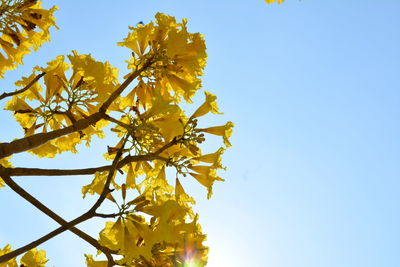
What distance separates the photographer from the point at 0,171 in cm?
413

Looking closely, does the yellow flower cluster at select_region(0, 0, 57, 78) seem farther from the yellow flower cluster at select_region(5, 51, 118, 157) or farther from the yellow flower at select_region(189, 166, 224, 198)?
the yellow flower at select_region(189, 166, 224, 198)

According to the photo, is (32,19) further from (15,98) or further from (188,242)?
(188,242)

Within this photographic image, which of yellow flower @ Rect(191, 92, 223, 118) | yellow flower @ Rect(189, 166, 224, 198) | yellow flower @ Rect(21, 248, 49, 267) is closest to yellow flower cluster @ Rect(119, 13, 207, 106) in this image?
yellow flower @ Rect(191, 92, 223, 118)

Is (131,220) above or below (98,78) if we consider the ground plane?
below

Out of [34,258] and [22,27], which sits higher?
[22,27]

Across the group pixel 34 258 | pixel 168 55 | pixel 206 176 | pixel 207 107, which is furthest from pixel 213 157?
pixel 34 258

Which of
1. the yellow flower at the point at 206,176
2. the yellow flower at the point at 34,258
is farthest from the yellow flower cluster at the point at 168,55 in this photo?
the yellow flower at the point at 34,258

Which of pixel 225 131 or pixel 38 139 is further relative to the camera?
pixel 225 131

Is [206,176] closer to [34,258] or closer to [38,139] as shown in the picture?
[38,139]

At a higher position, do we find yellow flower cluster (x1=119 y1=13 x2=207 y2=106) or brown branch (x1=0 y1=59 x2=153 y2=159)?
yellow flower cluster (x1=119 y1=13 x2=207 y2=106)

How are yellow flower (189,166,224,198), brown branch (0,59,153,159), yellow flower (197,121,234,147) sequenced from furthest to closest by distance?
1. yellow flower (197,121,234,147)
2. yellow flower (189,166,224,198)
3. brown branch (0,59,153,159)

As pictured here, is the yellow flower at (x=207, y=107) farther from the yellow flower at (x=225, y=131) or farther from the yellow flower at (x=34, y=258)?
the yellow flower at (x=34, y=258)

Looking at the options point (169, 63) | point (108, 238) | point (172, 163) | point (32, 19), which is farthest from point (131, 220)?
point (32, 19)

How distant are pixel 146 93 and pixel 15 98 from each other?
6.19ft
